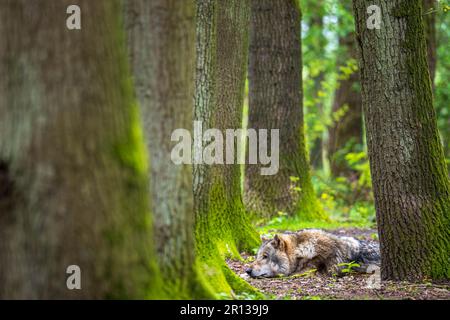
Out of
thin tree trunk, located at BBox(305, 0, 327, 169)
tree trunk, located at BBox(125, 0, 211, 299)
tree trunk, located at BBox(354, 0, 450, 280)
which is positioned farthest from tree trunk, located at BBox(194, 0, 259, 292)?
thin tree trunk, located at BBox(305, 0, 327, 169)

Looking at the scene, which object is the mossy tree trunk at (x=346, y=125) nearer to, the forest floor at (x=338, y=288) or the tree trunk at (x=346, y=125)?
the tree trunk at (x=346, y=125)

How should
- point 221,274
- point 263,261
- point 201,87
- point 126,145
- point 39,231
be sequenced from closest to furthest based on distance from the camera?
point 39,231
point 126,145
point 221,274
point 201,87
point 263,261

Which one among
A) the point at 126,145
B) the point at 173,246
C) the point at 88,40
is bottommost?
the point at 173,246

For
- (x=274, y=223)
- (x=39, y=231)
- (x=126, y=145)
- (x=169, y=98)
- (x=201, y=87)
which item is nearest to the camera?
(x=39, y=231)

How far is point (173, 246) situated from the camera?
234 inches

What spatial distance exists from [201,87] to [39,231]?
14.2 feet

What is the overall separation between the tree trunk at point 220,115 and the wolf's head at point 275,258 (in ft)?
1.83

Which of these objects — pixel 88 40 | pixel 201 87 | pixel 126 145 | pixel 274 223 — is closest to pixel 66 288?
pixel 126 145

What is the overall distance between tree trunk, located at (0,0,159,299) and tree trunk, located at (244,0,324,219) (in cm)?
958

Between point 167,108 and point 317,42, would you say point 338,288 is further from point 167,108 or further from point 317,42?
point 317,42

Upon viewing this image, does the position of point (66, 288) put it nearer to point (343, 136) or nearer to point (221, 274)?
point (221, 274)

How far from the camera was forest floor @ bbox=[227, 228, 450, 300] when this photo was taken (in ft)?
24.6

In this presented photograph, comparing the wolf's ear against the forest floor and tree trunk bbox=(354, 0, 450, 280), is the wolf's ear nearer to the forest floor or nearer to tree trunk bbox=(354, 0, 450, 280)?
the forest floor

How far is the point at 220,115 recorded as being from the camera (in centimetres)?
1019
